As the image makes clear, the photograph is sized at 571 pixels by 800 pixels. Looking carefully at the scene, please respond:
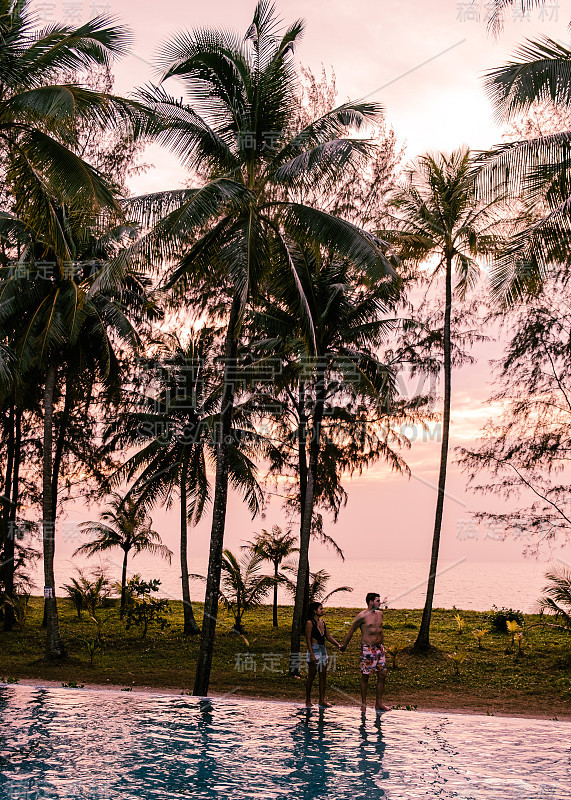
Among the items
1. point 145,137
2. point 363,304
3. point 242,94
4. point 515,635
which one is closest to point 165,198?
point 145,137

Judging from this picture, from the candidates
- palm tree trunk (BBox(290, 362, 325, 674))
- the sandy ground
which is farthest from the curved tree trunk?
the sandy ground

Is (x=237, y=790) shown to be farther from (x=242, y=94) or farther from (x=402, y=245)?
(x=402, y=245)

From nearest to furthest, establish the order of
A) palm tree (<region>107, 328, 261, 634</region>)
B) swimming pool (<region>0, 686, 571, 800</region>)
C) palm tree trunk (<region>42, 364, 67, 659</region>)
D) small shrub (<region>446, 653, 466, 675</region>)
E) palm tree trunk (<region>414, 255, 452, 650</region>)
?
1. swimming pool (<region>0, 686, 571, 800</region>)
2. small shrub (<region>446, 653, 466, 675</region>)
3. palm tree trunk (<region>42, 364, 67, 659</region>)
4. palm tree trunk (<region>414, 255, 452, 650</region>)
5. palm tree (<region>107, 328, 261, 634</region>)

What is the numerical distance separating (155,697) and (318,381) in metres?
9.12

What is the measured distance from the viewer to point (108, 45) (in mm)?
11859

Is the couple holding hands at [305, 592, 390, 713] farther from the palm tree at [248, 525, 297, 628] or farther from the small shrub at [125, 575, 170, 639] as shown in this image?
the small shrub at [125, 575, 170, 639]

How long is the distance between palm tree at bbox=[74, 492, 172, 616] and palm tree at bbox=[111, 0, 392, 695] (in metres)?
13.6

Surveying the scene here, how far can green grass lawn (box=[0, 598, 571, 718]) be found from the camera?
18172 millimetres

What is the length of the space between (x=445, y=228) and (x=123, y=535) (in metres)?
15.5

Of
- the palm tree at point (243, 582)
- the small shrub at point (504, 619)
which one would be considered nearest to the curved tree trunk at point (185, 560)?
the palm tree at point (243, 582)

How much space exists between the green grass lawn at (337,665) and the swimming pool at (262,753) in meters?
4.38

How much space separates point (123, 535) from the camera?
2944cm

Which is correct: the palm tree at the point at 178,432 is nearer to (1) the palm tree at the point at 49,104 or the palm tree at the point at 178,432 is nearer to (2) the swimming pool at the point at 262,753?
(2) the swimming pool at the point at 262,753

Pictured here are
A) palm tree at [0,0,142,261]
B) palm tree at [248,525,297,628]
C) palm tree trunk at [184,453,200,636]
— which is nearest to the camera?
palm tree at [0,0,142,261]
